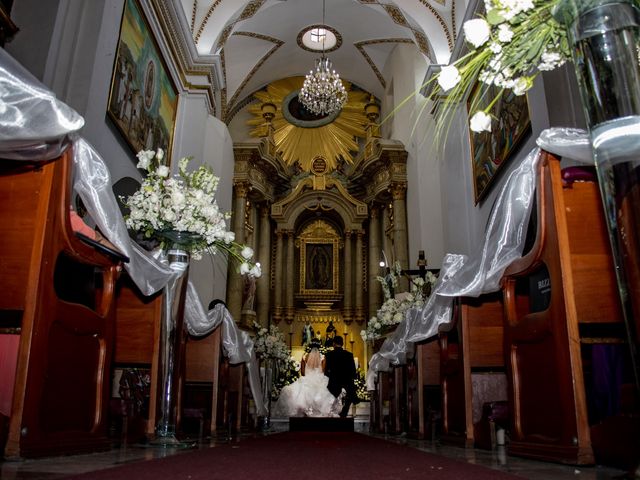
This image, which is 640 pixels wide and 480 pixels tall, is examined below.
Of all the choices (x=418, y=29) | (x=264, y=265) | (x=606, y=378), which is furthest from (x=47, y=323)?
(x=264, y=265)

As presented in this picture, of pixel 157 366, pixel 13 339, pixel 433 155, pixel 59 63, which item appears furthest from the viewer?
pixel 433 155

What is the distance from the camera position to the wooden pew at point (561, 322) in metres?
2.13

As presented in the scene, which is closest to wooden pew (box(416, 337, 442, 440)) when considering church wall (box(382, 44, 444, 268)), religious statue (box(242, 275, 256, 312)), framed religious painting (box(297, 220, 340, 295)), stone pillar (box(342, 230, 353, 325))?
church wall (box(382, 44, 444, 268))

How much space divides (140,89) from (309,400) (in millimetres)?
6188

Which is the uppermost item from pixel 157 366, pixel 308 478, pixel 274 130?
pixel 274 130

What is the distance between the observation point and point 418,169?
40.7 ft

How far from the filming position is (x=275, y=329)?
13188 mm

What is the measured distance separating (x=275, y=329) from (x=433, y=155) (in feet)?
18.1

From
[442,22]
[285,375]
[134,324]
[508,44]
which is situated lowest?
[285,375]

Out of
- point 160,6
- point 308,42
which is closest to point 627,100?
point 160,6

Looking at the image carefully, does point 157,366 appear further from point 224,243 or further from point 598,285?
point 598,285

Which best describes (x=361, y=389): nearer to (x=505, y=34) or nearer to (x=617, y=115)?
(x=505, y=34)

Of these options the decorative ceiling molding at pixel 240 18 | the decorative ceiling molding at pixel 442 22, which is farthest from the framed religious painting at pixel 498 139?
the decorative ceiling molding at pixel 240 18

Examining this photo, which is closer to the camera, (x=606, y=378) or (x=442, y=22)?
(x=606, y=378)
